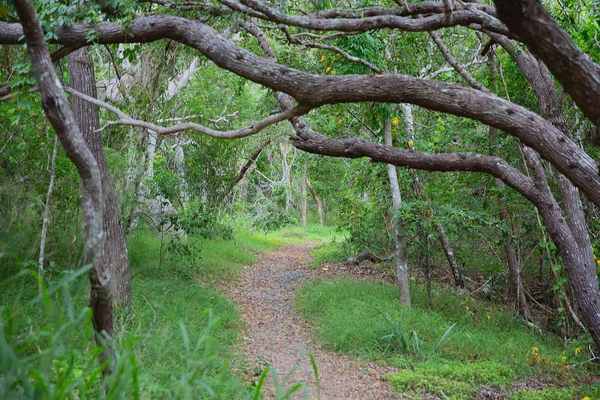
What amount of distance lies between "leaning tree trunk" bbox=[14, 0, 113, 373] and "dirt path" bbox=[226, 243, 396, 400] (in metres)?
1.17

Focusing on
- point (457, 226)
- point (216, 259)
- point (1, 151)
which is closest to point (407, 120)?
point (457, 226)

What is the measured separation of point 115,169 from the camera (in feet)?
26.7

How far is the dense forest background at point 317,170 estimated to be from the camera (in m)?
4.50

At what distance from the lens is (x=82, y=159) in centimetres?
303

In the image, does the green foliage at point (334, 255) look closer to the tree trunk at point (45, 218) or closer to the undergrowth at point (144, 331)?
the undergrowth at point (144, 331)

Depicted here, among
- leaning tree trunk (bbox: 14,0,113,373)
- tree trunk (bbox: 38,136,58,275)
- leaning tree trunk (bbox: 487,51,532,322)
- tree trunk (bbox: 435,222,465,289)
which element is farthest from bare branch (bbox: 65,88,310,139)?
leaning tree trunk (bbox: 487,51,532,322)

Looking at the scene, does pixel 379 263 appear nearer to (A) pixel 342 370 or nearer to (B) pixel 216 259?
(B) pixel 216 259

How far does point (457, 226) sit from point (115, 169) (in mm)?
5405

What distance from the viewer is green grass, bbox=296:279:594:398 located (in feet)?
18.6

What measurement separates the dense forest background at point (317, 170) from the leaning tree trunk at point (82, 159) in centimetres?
5

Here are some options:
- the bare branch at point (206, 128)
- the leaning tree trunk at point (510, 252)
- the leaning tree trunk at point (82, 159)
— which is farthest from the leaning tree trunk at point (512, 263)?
the leaning tree trunk at point (82, 159)

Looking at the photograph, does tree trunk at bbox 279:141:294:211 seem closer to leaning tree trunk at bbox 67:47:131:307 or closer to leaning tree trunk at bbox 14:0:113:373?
leaning tree trunk at bbox 67:47:131:307

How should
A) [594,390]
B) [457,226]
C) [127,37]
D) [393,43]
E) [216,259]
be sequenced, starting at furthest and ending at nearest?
[216,259] < [393,43] < [457,226] < [594,390] < [127,37]

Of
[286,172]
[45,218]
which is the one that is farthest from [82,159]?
[286,172]
